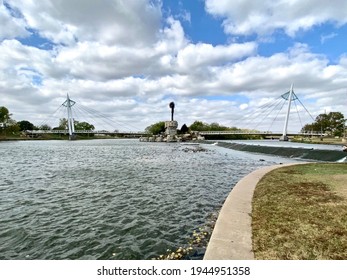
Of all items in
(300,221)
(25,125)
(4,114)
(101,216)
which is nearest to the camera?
(300,221)

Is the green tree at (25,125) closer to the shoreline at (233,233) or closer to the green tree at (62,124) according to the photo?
the green tree at (62,124)

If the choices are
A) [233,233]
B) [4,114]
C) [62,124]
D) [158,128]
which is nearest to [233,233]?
[233,233]

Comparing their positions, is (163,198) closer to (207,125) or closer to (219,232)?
(219,232)

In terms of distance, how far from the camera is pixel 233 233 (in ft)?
19.4

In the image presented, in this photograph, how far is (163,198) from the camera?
11688 mm

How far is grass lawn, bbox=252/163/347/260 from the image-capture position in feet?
16.3

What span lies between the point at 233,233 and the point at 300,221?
199 centimetres

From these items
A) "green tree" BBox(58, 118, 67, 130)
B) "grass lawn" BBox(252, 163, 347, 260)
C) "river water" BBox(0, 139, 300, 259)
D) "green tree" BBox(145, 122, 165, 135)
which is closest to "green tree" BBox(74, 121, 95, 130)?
"green tree" BBox(58, 118, 67, 130)

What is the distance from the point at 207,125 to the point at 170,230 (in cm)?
17146

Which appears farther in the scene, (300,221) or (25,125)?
(25,125)

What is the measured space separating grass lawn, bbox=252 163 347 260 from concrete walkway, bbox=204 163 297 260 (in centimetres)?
17

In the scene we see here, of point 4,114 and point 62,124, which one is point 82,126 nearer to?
point 62,124

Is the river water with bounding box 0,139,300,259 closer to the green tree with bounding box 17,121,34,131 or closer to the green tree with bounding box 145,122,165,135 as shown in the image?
the green tree with bounding box 145,122,165,135
